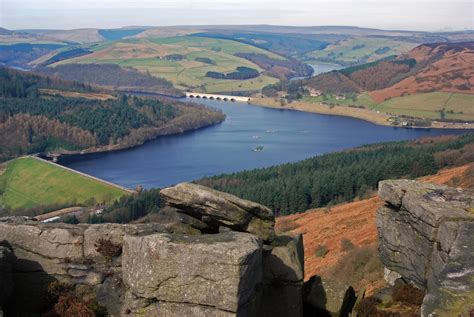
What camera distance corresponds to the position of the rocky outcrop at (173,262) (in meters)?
9.91

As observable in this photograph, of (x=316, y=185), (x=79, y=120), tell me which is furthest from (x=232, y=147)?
(x=316, y=185)

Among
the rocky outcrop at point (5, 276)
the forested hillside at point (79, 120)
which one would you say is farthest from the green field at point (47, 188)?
the rocky outcrop at point (5, 276)

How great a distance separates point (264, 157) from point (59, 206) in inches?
1848

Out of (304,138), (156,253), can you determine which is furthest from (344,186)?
(304,138)

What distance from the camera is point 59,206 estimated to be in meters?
89.7

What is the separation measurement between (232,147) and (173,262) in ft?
401

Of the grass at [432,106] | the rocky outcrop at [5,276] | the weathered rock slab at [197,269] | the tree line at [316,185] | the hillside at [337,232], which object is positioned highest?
the weathered rock slab at [197,269]

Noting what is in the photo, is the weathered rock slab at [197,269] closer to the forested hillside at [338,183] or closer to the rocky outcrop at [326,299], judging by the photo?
the rocky outcrop at [326,299]

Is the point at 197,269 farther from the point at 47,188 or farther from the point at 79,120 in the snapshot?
the point at 79,120

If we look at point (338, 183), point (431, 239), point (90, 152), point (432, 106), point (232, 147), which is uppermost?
point (431, 239)

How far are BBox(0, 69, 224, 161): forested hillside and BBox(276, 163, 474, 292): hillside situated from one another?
4474 inches

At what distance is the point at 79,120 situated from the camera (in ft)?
540

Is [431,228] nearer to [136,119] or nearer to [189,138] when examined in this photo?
[189,138]

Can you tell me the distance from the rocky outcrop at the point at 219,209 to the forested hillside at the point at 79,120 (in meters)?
136
